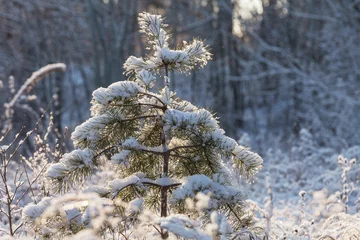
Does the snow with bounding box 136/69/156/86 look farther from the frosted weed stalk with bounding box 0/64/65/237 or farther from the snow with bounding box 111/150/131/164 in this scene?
the frosted weed stalk with bounding box 0/64/65/237

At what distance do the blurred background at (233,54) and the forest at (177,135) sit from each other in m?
0.08

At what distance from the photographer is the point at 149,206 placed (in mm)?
3182

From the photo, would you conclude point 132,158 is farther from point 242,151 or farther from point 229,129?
point 229,129

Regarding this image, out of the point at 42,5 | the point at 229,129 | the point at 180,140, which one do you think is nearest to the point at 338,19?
the point at 229,129

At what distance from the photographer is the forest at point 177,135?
284 cm

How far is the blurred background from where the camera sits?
48.4 feet

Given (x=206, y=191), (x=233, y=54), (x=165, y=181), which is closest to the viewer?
(x=206, y=191)

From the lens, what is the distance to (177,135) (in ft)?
9.84


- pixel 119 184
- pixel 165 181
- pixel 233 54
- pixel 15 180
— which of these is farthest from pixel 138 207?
pixel 233 54

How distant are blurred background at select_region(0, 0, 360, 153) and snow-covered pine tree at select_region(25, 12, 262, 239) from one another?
10.8 metres

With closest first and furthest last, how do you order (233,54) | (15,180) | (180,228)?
1. (180,228)
2. (15,180)
3. (233,54)

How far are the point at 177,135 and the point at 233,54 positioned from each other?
14.0 metres

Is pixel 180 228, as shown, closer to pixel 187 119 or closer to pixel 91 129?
pixel 187 119

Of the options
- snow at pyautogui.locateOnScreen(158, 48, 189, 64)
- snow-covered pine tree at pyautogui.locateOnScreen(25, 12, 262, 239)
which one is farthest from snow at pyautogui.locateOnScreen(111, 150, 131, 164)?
snow at pyautogui.locateOnScreen(158, 48, 189, 64)
